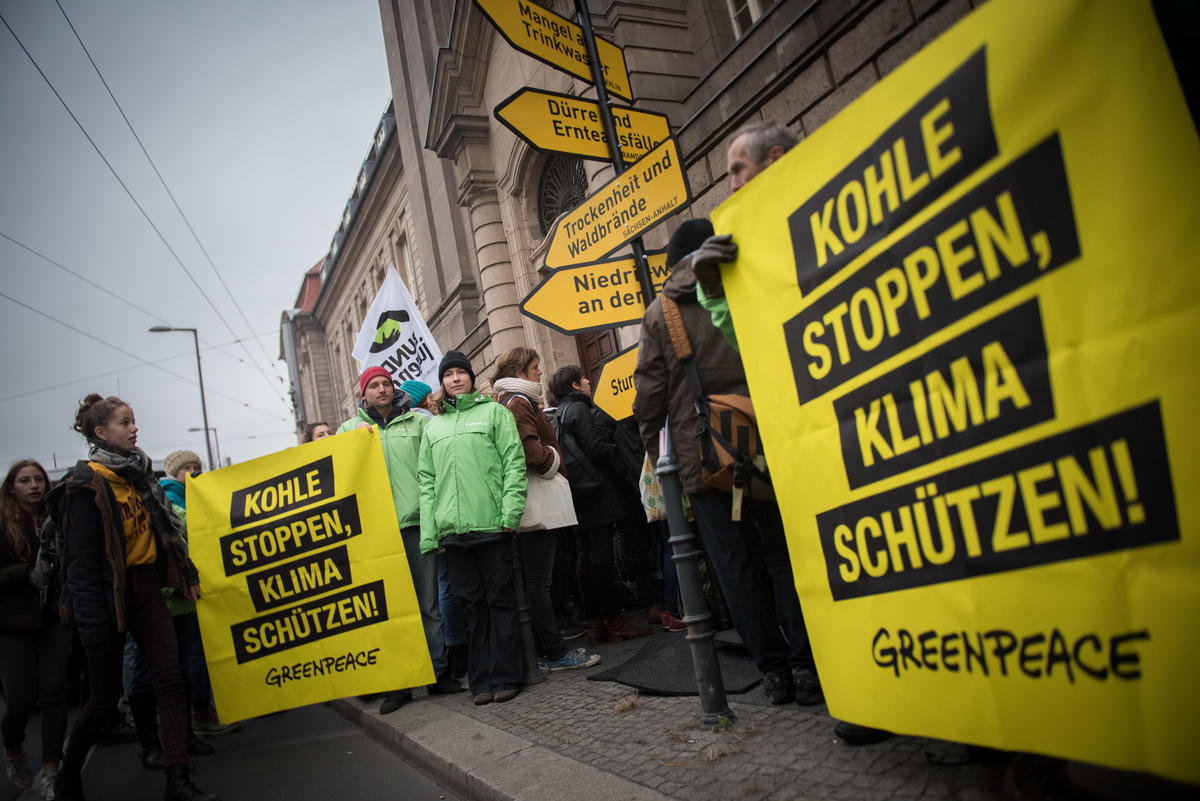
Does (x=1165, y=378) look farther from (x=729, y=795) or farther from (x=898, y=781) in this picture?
(x=729, y=795)

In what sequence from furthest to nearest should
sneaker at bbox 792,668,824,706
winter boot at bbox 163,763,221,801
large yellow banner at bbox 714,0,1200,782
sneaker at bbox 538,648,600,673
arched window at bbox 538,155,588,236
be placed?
arched window at bbox 538,155,588,236, sneaker at bbox 538,648,600,673, winter boot at bbox 163,763,221,801, sneaker at bbox 792,668,824,706, large yellow banner at bbox 714,0,1200,782

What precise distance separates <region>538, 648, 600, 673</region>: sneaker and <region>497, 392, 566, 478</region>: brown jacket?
A: 119cm

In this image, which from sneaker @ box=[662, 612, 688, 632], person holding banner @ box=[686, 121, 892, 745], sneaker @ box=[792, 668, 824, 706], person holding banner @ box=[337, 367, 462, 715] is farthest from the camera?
sneaker @ box=[662, 612, 688, 632]

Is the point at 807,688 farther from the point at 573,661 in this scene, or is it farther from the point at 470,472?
the point at 470,472

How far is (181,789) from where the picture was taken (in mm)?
3365

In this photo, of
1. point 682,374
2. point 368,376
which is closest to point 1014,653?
point 682,374

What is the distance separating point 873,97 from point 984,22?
1.09ft

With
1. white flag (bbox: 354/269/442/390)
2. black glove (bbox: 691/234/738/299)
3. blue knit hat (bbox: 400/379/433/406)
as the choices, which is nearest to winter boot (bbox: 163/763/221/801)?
blue knit hat (bbox: 400/379/433/406)

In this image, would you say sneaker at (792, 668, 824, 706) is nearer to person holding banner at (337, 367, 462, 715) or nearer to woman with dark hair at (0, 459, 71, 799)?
person holding banner at (337, 367, 462, 715)

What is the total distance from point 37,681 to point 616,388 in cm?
372

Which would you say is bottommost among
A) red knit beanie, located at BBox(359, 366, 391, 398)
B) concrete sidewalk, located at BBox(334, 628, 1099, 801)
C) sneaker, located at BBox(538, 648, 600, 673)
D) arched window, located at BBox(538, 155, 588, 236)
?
sneaker, located at BBox(538, 648, 600, 673)

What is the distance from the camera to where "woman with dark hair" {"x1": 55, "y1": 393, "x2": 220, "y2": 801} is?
3.45 metres

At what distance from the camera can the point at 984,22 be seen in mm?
1652

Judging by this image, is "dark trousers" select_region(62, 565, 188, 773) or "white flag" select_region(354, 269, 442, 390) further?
"white flag" select_region(354, 269, 442, 390)
